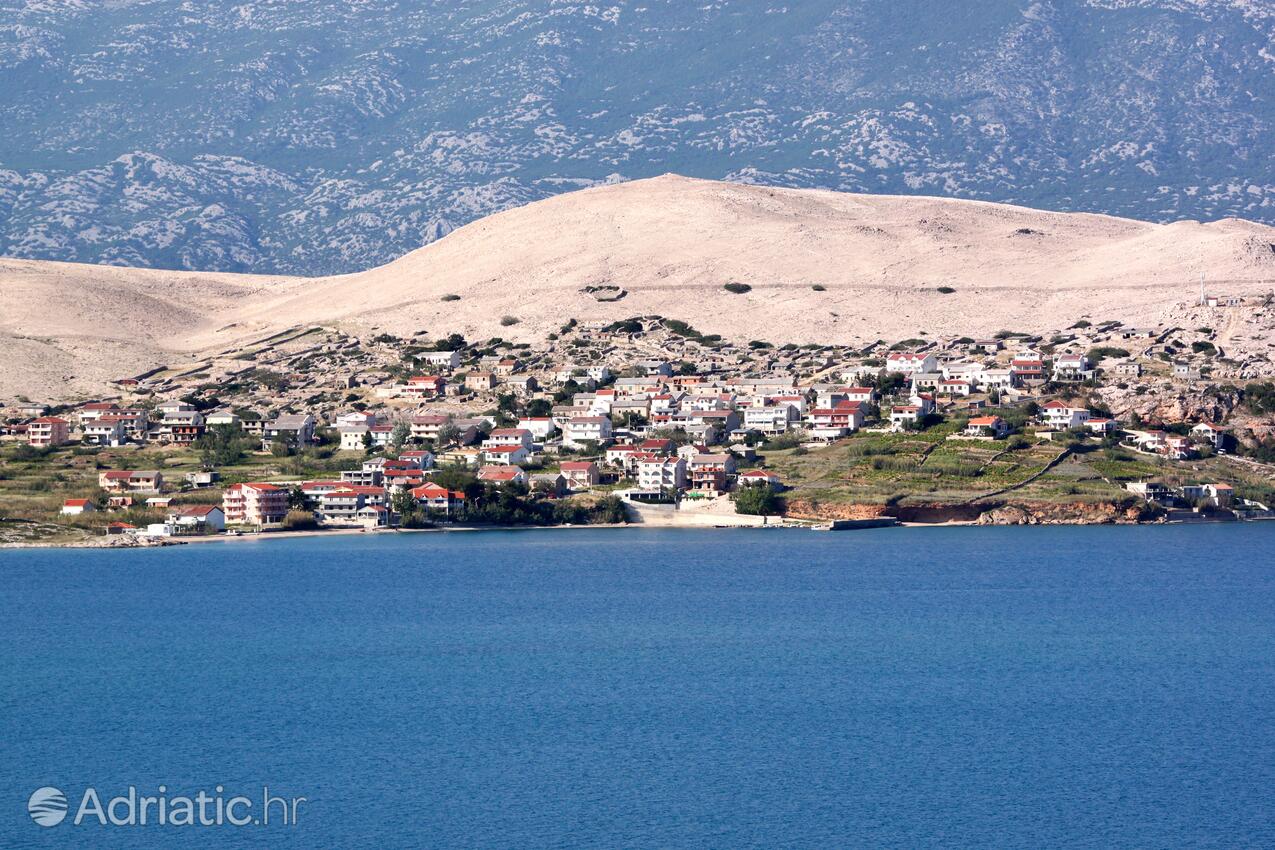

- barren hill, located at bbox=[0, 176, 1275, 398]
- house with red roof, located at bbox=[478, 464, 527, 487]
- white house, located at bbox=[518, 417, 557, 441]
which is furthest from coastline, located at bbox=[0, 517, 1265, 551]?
barren hill, located at bbox=[0, 176, 1275, 398]

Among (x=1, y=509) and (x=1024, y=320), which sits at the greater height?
(x=1024, y=320)

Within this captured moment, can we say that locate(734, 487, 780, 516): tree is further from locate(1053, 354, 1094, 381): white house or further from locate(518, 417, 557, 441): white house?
locate(1053, 354, 1094, 381): white house

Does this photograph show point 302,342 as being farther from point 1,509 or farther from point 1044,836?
point 1044,836

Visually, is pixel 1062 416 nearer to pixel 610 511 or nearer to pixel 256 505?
pixel 610 511

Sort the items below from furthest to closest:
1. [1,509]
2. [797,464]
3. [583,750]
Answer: [797,464] → [1,509] → [583,750]

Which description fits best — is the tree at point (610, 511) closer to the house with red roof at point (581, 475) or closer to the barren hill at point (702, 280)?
the house with red roof at point (581, 475)

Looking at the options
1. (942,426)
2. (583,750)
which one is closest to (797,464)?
(942,426)
